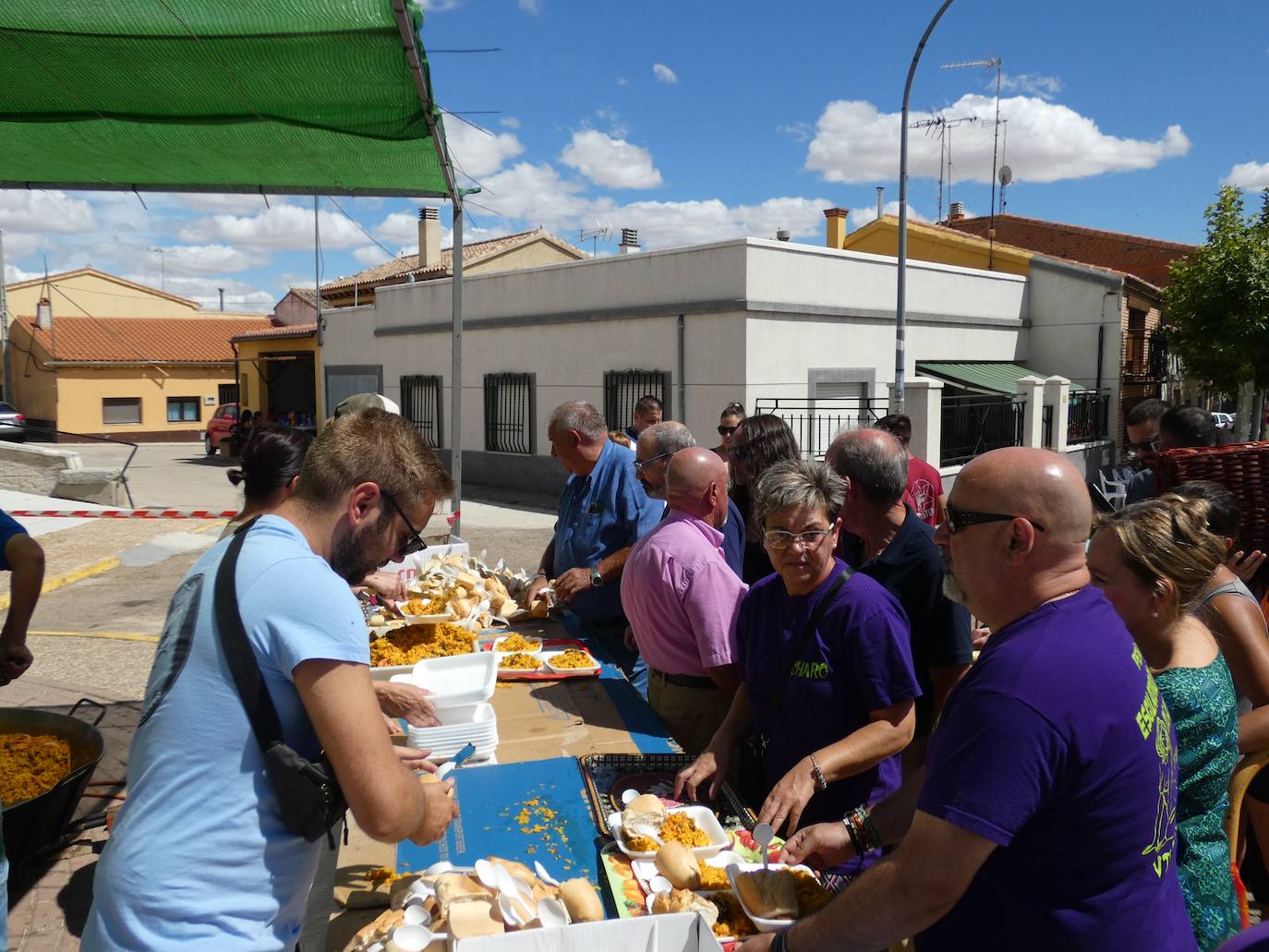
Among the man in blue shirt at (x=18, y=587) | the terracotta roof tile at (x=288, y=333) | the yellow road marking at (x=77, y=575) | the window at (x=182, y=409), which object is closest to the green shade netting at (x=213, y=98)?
the man in blue shirt at (x=18, y=587)

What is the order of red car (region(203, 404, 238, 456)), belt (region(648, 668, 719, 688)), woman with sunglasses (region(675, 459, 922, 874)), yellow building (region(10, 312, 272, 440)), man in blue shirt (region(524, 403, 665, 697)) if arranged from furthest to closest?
yellow building (region(10, 312, 272, 440))
red car (region(203, 404, 238, 456))
man in blue shirt (region(524, 403, 665, 697))
belt (region(648, 668, 719, 688))
woman with sunglasses (region(675, 459, 922, 874))

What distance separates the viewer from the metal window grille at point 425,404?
20.4m

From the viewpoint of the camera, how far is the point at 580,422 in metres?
4.70

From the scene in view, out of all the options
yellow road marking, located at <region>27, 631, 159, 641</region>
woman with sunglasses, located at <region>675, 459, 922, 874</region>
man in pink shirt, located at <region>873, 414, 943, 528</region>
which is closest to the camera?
woman with sunglasses, located at <region>675, 459, 922, 874</region>

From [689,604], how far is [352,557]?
5.44 ft

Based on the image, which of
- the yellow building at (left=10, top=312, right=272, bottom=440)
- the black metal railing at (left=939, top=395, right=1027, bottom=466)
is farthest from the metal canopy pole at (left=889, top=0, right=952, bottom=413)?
the yellow building at (left=10, top=312, right=272, bottom=440)

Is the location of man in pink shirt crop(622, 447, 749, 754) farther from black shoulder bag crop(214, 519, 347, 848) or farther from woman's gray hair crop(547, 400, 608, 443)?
black shoulder bag crop(214, 519, 347, 848)

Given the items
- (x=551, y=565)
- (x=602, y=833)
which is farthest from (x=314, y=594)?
(x=551, y=565)

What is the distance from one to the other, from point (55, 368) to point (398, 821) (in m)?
42.3

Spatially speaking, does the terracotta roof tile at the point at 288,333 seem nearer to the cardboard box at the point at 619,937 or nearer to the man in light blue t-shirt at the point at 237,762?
the man in light blue t-shirt at the point at 237,762

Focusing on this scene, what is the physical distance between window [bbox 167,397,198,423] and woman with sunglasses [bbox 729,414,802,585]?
4105 cm

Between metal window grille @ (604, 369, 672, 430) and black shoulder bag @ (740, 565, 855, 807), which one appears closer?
black shoulder bag @ (740, 565, 855, 807)

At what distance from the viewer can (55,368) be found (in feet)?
119

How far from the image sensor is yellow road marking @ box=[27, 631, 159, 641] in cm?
748
